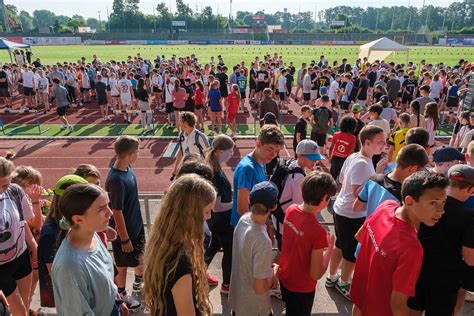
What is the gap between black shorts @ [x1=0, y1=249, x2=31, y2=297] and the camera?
11.2 ft

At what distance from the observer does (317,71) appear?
701 inches

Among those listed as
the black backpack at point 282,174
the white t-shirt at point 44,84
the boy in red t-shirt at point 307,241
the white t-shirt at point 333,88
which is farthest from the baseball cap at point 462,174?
the white t-shirt at point 44,84

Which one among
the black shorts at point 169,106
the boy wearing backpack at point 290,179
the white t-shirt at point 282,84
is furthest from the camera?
the white t-shirt at point 282,84

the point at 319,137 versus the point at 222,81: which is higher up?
the point at 222,81

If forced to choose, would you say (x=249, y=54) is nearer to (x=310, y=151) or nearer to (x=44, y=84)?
(x=44, y=84)

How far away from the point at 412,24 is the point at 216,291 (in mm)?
161307

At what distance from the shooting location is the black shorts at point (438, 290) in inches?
124

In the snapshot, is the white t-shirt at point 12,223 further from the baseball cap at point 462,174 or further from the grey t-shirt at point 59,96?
the grey t-shirt at point 59,96

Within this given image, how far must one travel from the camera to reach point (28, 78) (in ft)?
55.7

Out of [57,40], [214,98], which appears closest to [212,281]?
[214,98]

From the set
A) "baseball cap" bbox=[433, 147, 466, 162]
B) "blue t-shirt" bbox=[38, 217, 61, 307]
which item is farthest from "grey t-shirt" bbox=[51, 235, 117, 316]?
"baseball cap" bbox=[433, 147, 466, 162]

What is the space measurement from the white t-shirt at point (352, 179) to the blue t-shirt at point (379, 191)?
1.07ft

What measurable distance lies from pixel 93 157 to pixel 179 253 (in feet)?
31.9

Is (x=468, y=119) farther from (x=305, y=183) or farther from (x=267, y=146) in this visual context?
(x=305, y=183)
